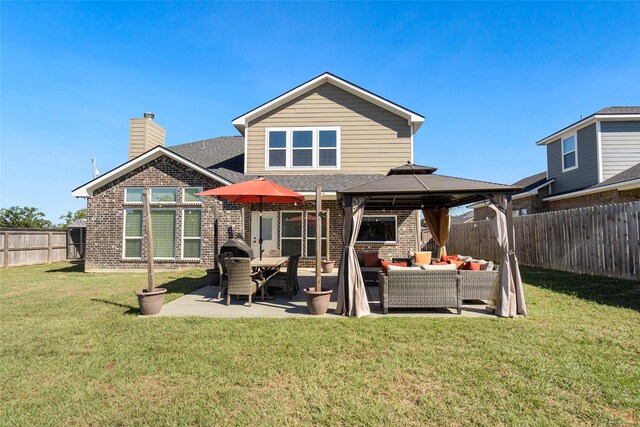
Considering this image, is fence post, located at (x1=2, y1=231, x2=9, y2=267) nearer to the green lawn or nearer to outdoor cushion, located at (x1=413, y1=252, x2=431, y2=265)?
the green lawn

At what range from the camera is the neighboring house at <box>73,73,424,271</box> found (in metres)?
12.6

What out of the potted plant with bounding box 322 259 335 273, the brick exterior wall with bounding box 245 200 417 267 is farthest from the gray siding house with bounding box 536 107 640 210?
the potted plant with bounding box 322 259 335 273

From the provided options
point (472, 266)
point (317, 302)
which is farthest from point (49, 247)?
point (472, 266)

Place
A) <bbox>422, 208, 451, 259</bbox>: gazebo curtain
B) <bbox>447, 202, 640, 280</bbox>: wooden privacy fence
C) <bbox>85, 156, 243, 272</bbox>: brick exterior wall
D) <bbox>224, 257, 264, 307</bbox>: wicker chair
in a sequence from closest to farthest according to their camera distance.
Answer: <bbox>224, 257, 264, 307</bbox>: wicker chair < <bbox>447, 202, 640, 280</bbox>: wooden privacy fence < <bbox>422, 208, 451, 259</bbox>: gazebo curtain < <bbox>85, 156, 243, 272</bbox>: brick exterior wall

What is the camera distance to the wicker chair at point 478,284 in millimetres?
6889

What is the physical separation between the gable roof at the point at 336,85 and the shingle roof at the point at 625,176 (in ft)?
25.3

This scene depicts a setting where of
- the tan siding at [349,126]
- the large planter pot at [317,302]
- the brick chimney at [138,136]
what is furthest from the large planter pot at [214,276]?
the brick chimney at [138,136]

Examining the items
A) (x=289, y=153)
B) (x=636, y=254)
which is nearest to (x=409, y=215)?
(x=289, y=153)

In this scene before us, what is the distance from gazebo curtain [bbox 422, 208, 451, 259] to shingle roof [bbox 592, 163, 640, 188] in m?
6.89

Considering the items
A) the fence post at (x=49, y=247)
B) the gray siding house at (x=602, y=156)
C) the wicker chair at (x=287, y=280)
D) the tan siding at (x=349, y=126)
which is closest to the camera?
the wicker chair at (x=287, y=280)

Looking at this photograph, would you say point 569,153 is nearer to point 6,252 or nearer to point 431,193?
point 431,193

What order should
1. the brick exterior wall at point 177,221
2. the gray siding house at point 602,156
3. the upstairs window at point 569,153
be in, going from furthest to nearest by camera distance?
1. the upstairs window at point 569,153
2. the gray siding house at point 602,156
3. the brick exterior wall at point 177,221

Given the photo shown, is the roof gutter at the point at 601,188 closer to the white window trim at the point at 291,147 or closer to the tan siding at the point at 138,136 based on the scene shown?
the white window trim at the point at 291,147

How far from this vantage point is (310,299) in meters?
6.29
